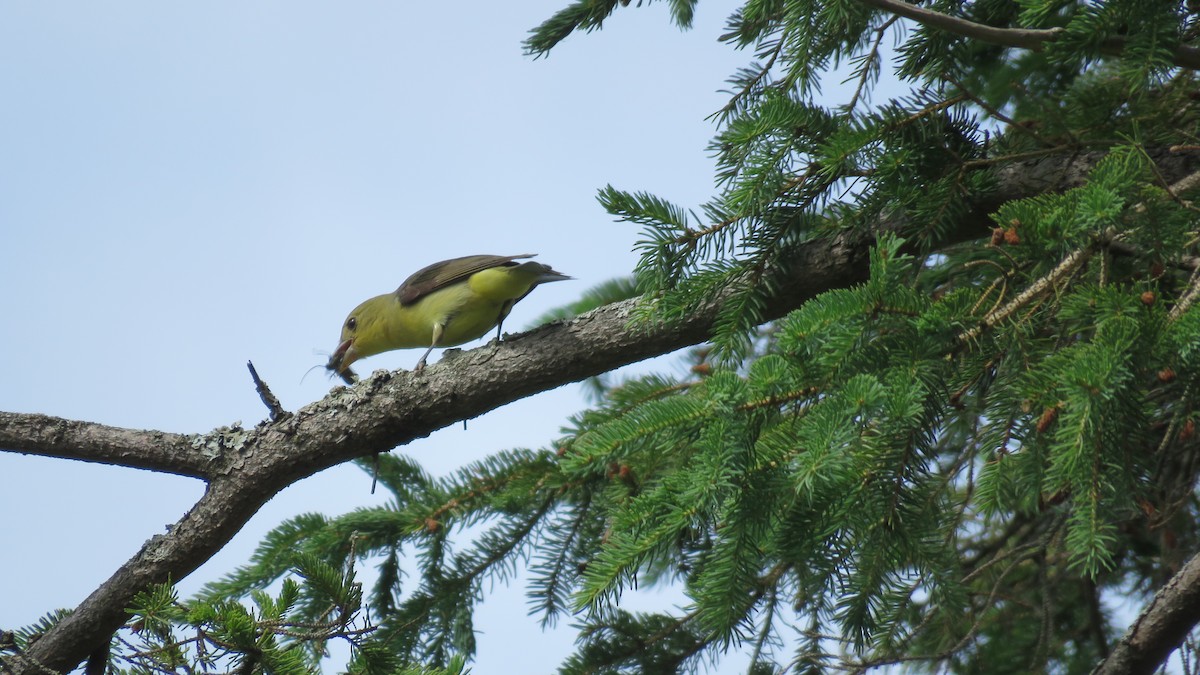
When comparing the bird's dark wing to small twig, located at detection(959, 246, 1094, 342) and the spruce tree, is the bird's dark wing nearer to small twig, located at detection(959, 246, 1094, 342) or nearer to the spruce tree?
the spruce tree

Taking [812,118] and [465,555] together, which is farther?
[465,555]

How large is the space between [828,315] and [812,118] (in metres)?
1.02

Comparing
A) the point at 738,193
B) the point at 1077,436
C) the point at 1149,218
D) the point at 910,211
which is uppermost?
the point at 738,193

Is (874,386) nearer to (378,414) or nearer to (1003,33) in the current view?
(1003,33)

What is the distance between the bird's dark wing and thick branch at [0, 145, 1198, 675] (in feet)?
3.34

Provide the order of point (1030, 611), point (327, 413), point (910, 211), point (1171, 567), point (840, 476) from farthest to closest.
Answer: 1. point (1030, 611)
2. point (1171, 567)
3. point (327, 413)
4. point (910, 211)
5. point (840, 476)

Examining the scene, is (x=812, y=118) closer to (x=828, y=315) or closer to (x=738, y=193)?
(x=738, y=193)

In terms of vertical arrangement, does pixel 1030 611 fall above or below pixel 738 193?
below

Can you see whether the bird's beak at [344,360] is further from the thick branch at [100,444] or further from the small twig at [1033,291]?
the small twig at [1033,291]

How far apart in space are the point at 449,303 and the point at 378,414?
130 centimetres

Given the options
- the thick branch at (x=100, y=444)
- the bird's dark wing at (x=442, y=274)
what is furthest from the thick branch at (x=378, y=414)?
the bird's dark wing at (x=442, y=274)

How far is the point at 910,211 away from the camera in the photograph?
3.47 metres

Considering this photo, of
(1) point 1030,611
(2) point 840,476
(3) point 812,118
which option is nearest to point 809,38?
(3) point 812,118

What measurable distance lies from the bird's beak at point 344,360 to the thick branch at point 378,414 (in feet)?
6.05
